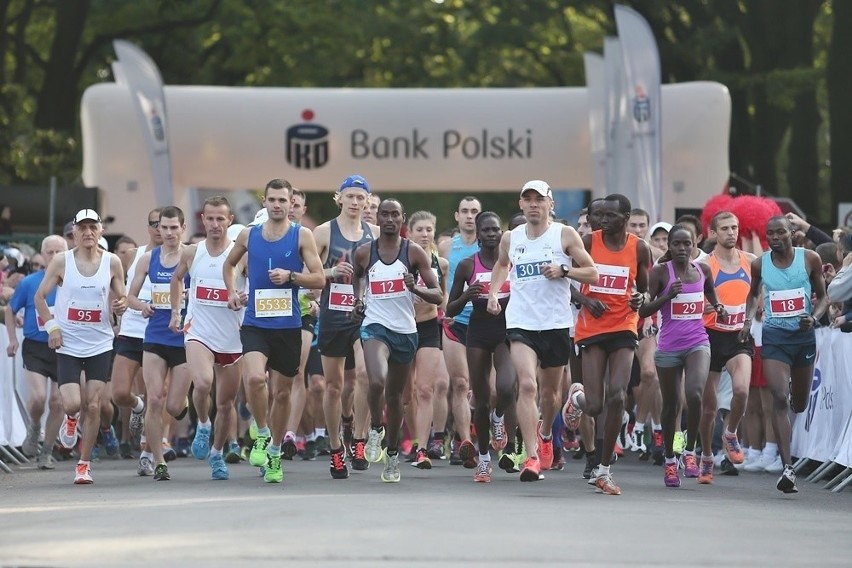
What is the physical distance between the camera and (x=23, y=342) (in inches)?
699

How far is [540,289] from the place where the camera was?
1343cm

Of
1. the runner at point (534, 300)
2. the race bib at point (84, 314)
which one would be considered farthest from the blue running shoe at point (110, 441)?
the runner at point (534, 300)

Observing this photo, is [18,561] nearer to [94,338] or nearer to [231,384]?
[231,384]

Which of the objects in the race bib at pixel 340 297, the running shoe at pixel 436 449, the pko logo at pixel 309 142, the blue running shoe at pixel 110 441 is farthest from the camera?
the pko logo at pixel 309 142

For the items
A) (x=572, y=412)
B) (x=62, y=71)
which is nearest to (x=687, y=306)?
(x=572, y=412)

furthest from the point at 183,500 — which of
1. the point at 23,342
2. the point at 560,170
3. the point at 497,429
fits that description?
the point at 560,170

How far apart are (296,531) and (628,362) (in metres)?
3.82

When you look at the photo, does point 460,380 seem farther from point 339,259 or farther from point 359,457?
point 339,259

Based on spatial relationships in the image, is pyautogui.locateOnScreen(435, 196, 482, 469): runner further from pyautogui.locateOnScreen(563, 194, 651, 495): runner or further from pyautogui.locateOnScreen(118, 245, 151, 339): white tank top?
pyautogui.locateOnScreen(563, 194, 651, 495): runner

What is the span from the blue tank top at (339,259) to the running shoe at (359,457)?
985 mm

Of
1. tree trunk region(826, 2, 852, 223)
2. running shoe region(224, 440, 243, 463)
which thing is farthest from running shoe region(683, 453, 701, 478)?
tree trunk region(826, 2, 852, 223)

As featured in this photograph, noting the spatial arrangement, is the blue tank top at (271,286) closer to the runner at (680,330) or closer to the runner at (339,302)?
the runner at (339,302)

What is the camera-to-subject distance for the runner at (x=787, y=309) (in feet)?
47.3

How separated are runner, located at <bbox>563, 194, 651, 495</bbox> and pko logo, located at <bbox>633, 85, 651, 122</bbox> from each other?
13438mm
